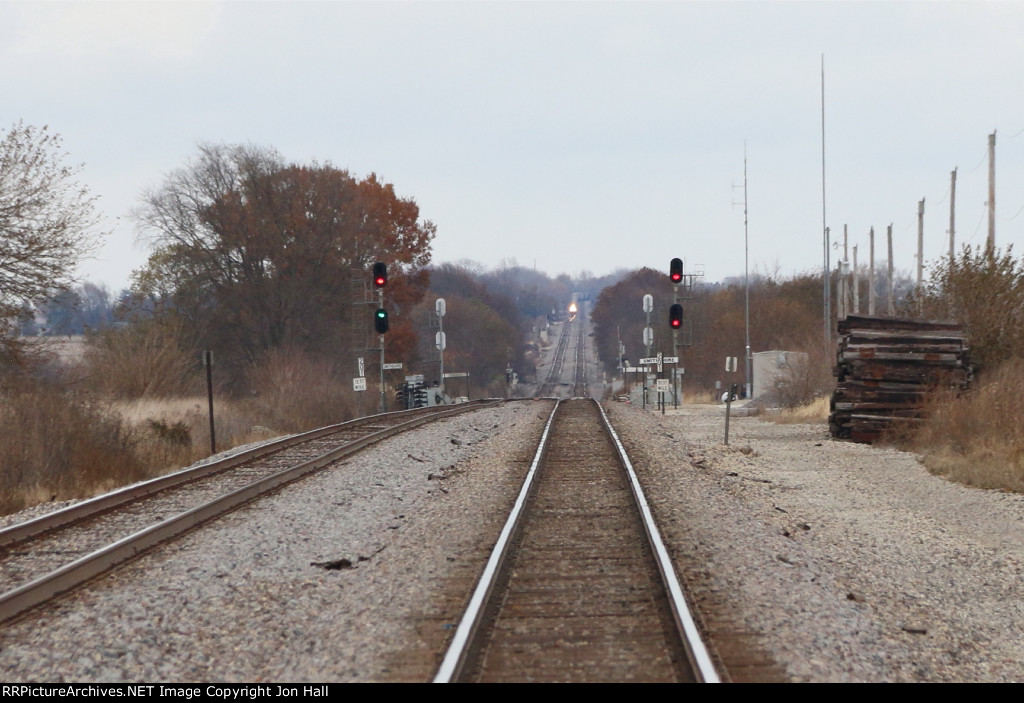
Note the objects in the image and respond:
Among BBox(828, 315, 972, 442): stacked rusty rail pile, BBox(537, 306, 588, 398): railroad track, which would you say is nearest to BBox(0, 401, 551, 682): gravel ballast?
BBox(828, 315, 972, 442): stacked rusty rail pile

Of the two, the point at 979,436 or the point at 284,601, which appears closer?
the point at 284,601

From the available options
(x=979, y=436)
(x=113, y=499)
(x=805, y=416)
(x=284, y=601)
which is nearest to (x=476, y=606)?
(x=284, y=601)

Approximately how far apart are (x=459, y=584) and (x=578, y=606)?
1.22 m

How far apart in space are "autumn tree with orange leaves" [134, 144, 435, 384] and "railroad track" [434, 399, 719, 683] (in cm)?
4634

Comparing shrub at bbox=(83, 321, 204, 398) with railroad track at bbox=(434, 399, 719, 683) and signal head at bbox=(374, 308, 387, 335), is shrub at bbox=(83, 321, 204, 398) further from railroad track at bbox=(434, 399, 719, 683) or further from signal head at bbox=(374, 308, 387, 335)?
railroad track at bbox=(434, 399, 719, 683)

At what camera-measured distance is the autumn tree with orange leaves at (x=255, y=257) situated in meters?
56.5

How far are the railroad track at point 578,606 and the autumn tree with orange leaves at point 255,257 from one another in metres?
46.3

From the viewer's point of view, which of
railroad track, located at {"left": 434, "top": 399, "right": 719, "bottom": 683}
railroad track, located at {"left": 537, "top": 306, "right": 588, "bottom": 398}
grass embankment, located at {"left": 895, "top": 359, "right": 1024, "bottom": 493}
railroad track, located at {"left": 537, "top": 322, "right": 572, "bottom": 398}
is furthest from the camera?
railroad track, located at {"left": 537, "top": 306, "right": 588, "bottom": 398}

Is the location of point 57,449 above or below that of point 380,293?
below

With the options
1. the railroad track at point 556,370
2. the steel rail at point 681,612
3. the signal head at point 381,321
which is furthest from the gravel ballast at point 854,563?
the railroad track at point 556,370

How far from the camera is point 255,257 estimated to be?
187ft

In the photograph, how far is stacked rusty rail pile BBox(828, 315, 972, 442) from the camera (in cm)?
2291

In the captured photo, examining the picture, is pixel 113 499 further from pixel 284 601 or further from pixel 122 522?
pixel 284 601

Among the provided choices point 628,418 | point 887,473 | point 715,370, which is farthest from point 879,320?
point 715,370
